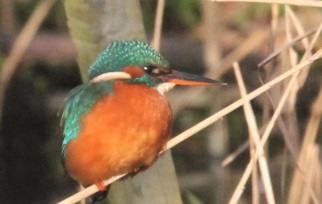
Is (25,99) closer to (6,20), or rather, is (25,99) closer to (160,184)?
(6,20)

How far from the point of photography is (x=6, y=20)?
486 centimetres

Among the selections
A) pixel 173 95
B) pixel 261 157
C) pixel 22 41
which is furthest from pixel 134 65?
pixel 173 95

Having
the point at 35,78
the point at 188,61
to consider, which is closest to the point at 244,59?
the point at 188,61

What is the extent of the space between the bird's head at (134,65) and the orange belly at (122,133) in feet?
0.09

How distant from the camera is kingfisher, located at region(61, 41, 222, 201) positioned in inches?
103

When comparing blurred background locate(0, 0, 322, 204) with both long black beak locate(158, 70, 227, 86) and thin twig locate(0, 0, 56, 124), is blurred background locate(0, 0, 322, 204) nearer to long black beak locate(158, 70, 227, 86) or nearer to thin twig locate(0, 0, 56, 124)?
thin twig locate(0, 0, 56, 124)

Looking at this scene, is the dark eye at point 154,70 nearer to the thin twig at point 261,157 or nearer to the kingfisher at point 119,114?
the kingfisher at point 119,114

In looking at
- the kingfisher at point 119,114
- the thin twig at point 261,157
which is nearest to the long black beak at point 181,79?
the kingfisher at point 119,114

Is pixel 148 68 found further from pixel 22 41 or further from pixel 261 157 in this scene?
pixel 22 41

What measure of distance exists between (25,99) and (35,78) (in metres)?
0.10

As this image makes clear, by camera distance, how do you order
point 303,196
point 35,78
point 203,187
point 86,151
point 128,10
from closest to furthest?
point 86,151
point 128,10
point 303,196
point 203,187
point 35,78

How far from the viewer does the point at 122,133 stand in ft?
8.57

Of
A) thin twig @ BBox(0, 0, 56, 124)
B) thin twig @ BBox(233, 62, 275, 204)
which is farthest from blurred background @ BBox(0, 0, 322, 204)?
thin twig @ BBox(233, 62, 275, 204)

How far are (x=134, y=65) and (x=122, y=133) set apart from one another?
181 mm
